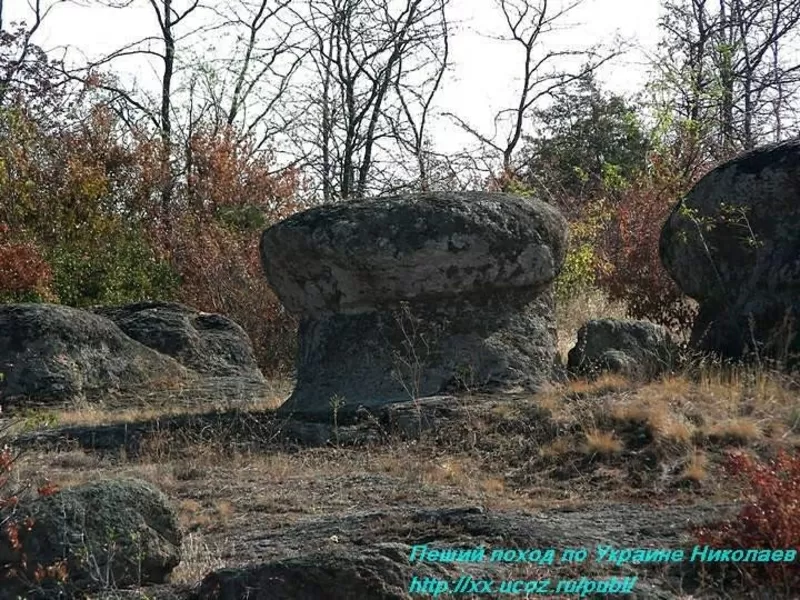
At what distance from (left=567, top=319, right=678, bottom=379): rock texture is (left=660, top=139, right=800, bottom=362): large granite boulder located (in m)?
0.30

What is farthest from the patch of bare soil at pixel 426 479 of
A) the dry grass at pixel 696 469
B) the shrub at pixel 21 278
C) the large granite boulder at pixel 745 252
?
the shrub at pixel 21 278

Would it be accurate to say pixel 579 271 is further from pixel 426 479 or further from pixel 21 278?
pixel 426 479

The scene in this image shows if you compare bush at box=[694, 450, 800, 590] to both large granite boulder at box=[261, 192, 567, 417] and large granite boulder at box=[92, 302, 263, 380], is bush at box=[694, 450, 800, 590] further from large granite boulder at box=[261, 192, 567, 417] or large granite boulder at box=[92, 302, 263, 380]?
large granite boulder at box=[92, 302, 263, 380]

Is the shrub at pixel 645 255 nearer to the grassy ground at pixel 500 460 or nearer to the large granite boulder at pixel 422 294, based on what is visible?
the large granite boulder at pixel 422 294

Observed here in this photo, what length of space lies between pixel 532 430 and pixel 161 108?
63.1ft

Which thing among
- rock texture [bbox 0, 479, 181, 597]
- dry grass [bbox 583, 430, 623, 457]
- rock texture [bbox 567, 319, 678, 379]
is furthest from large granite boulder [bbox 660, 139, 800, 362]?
rock texture [bbox 0, 479, 181, 597]

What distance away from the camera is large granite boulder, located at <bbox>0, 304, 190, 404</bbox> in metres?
12.0

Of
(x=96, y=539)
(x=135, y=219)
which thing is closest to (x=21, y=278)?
(x=135, y=219)

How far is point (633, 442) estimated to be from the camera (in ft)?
24.0

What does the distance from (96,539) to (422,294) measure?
4627 mm

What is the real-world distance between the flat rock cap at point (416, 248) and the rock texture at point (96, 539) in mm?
4240

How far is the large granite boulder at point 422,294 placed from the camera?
9344 mm

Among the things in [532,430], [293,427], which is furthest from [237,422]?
[532,430]

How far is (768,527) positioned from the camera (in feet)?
16.0
